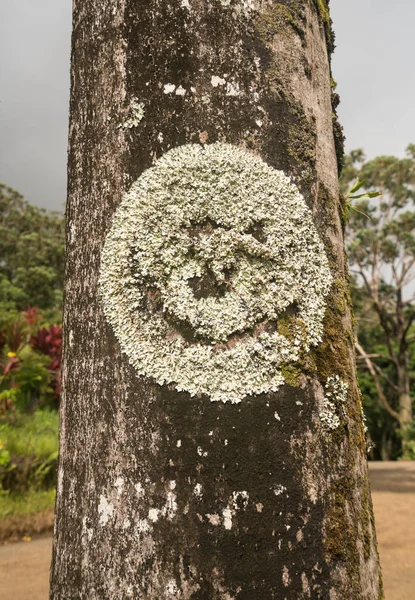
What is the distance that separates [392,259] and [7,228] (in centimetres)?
2146

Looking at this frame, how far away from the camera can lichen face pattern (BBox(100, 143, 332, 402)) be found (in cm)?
105

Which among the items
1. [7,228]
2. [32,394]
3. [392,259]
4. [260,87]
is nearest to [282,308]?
[260,87]

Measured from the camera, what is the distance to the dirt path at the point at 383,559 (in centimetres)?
356

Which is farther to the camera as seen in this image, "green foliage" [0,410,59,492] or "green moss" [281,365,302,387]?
"green foliage" [0,410,59,492]

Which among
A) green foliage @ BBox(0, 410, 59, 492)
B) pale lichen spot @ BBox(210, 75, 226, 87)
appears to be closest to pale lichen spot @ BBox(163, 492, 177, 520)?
pale lichen spot @ BBox(210, 75, 226, 87)

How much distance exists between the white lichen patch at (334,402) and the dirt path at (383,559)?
126 inches

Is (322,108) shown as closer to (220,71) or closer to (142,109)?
(220,71)

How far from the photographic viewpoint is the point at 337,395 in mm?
1095

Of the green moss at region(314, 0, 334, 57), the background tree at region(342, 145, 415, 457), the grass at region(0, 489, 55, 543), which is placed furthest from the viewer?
the background tree at region(342, 145, 415, 457)

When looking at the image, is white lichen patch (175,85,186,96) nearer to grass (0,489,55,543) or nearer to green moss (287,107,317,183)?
green moss (287,107,317,183)

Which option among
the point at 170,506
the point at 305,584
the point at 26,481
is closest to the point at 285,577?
the point at 305,584

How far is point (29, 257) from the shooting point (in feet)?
86.0

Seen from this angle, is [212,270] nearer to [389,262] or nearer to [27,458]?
[27,458]

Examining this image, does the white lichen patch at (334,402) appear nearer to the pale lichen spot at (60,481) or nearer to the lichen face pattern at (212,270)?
the lichen face pattern at (212,270)
